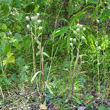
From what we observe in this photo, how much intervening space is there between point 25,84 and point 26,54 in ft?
1.38

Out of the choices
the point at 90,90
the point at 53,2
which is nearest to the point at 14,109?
the point at 90,90

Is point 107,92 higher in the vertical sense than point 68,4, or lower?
lower

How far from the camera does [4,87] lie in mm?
1549

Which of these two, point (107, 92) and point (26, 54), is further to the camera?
point (26, 54)

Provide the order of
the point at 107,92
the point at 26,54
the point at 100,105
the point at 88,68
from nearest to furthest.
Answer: the point at 100,105 → the point at 107,92 → the point at 88,68 → the point at 26,54

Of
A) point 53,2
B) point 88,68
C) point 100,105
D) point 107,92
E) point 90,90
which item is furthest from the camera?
point 53,2

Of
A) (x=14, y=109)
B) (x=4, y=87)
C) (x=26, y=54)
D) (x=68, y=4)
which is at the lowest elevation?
(x=14, y=109)

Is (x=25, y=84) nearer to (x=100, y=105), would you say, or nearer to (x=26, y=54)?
(x=26, y=54)

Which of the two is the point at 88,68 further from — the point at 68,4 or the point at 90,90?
the point at 68,4

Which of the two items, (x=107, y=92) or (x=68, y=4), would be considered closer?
(x=107, y=92)

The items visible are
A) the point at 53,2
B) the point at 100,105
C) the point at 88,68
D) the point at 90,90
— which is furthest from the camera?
the point at 53,2

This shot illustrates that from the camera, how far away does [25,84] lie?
1580mm

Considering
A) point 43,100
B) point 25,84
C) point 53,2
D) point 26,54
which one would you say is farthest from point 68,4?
point 43,100

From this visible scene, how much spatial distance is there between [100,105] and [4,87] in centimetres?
83
